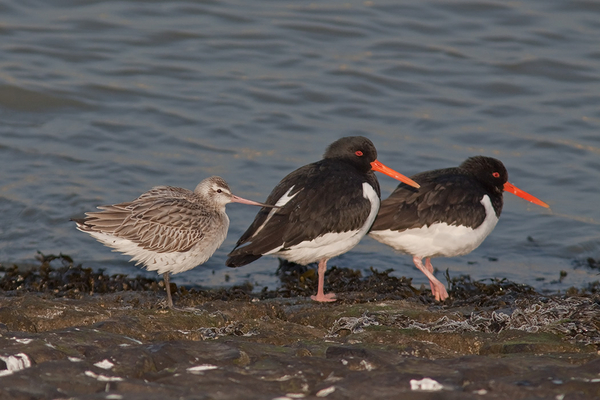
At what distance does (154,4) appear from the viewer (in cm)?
1596

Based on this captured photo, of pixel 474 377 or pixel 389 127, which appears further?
pixel 389 127

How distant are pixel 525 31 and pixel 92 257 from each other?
1022 centimetres

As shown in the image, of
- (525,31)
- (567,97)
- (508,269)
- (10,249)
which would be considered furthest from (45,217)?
(525,31)

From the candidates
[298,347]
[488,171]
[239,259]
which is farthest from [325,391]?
[488,171]

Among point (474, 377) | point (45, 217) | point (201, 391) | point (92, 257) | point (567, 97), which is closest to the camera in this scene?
point (201, 391)

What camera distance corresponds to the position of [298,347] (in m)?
4.16

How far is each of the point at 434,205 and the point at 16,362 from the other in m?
→ 4.64

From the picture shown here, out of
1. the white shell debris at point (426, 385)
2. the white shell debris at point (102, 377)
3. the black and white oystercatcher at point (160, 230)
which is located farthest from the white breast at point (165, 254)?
the white shell debris at point (426, 385)

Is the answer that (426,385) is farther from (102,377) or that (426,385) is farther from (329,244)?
(329,244)

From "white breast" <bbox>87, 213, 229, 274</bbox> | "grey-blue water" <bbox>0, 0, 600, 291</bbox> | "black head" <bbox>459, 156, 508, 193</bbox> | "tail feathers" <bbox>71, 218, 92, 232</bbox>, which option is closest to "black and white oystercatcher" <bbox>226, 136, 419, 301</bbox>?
"white breast" <bbox>87, 213, 229, 274</bbox>

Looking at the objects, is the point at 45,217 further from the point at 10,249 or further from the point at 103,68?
the point at 103,68

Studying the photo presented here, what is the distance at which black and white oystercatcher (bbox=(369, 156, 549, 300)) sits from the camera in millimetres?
7168

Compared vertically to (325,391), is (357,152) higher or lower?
higher

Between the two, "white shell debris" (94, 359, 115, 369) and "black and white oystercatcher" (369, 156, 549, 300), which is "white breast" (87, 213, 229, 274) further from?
"white shell debris" (94, 359, 115, 369)
